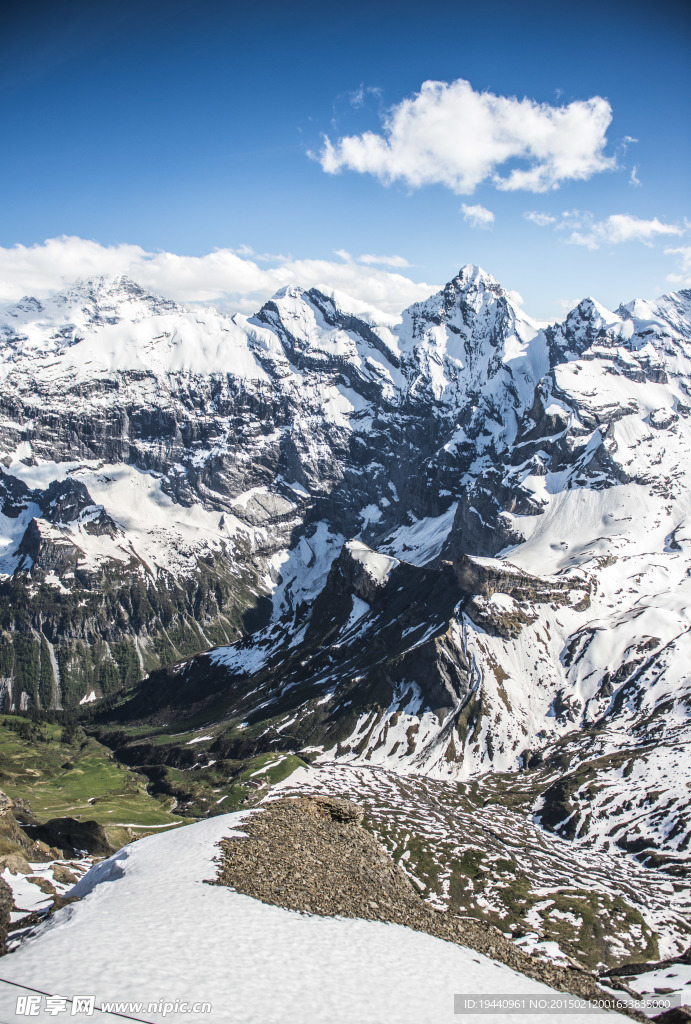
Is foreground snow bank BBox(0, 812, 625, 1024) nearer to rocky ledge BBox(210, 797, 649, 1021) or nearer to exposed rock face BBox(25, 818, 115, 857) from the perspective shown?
rocky ledge BBox(210, 797, 649, 1021)

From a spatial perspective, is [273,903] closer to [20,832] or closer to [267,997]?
[267,997]

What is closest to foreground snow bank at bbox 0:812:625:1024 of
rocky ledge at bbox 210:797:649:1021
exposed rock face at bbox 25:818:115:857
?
rocky ledge at bbox 210:797:649:1021

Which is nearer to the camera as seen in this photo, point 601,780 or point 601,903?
point 601,903

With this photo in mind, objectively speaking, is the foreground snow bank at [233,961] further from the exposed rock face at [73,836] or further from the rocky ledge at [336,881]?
the exposed rock face at [73,836]

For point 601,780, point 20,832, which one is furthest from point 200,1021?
point 601,780

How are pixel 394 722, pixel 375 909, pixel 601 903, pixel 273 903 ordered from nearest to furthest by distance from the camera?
1. pixel 273 903
2. pixel 375 909
3. pixel 601 903
4. pixel 394 722

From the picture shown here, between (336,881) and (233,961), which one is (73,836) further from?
(233,961)

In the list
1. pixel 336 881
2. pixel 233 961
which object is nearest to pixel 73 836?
pixel 336 881

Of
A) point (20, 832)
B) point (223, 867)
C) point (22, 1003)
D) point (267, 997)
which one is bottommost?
point (20, 832)

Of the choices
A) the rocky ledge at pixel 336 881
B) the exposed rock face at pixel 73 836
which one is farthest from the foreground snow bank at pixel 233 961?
the exposed rock face at pixel 73 836
